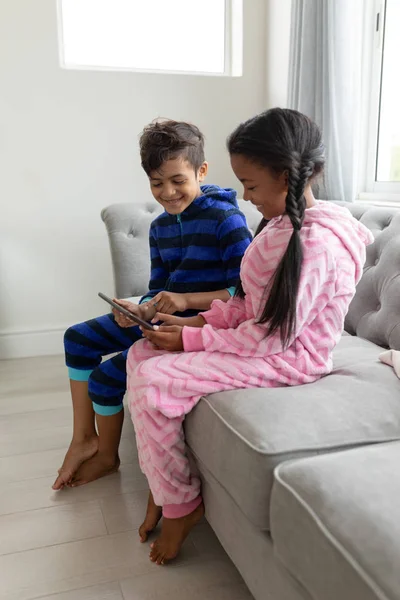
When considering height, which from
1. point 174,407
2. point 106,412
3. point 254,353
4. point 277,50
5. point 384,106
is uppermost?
point 277,50

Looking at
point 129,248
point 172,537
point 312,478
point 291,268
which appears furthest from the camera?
point 129,248

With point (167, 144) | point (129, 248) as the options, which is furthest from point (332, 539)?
point (129, 248)

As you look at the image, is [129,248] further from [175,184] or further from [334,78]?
[334,78]

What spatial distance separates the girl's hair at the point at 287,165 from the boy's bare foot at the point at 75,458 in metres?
0.78

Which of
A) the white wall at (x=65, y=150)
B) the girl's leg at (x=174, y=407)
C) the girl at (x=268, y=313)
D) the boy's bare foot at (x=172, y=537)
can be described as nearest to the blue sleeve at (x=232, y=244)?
the girl at (x=268, y=313)

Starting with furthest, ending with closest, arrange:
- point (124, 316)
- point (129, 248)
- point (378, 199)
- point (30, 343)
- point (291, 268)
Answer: point (30, 343) < point (378, 199) < point (129, 248) < point (124, 316) < point (291, 268)

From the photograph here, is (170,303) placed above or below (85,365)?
above

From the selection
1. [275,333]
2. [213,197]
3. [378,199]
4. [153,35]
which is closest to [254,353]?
[275,333]

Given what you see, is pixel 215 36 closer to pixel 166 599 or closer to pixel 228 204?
pixel 228 204

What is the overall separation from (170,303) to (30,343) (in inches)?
64.3

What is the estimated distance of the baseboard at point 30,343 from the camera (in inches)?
111

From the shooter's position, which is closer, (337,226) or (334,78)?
(337,226)

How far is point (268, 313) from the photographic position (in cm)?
115

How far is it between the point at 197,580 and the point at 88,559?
10.6 inches
